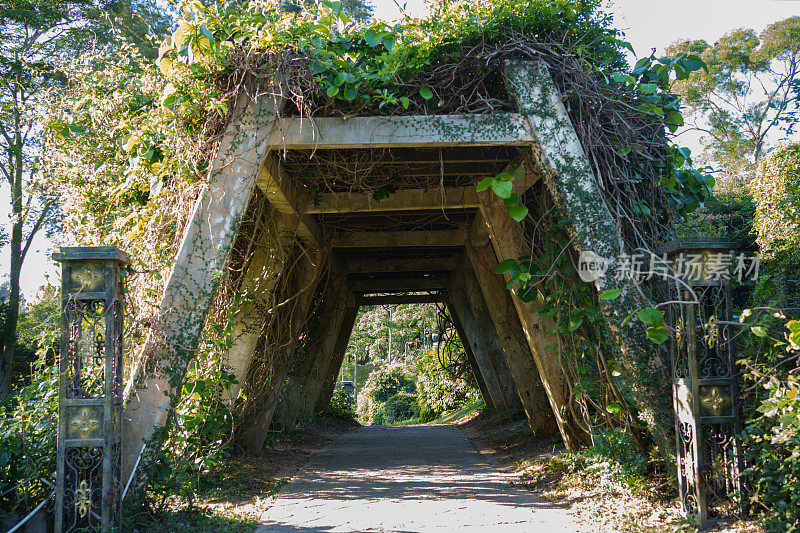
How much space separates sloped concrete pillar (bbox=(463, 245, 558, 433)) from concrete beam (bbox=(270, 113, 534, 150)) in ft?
13.1

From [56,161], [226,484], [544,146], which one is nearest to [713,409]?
[544,146]

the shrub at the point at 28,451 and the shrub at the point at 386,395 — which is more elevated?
the shrub at the point at 28,451

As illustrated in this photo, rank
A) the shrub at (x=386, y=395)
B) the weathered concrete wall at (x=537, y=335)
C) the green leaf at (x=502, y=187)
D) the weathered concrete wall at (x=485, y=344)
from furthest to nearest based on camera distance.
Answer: the shrub at (x=386, y=395)
the weathered concrete wall at (x=485, y=344)
the weathered concrete wall at (x=537, y=335)
the green leaf at (x=502, y=187)

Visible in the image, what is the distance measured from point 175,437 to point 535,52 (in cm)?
423

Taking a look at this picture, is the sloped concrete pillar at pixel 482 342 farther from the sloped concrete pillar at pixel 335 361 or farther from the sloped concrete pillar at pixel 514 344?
the sloped concrete pillar at pixel 335 361

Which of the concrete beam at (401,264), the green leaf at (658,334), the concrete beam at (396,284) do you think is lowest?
the green leaf at (658,334)

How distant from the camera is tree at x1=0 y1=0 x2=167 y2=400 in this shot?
41.2 feet

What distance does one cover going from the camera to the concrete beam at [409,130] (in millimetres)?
4820

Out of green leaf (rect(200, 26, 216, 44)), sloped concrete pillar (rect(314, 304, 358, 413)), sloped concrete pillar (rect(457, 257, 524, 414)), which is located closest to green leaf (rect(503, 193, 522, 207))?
green leaf (rect(200, 26, 216, 44))

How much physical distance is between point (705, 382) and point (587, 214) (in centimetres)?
145

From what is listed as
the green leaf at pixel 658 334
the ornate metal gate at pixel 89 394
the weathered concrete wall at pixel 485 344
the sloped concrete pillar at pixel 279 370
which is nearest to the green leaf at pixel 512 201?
the green leaf at pixel 658 334

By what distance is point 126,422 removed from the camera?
425cm

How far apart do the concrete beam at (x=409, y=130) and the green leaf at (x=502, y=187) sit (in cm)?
37

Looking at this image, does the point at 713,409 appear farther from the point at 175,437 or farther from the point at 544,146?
the point at 175,437
